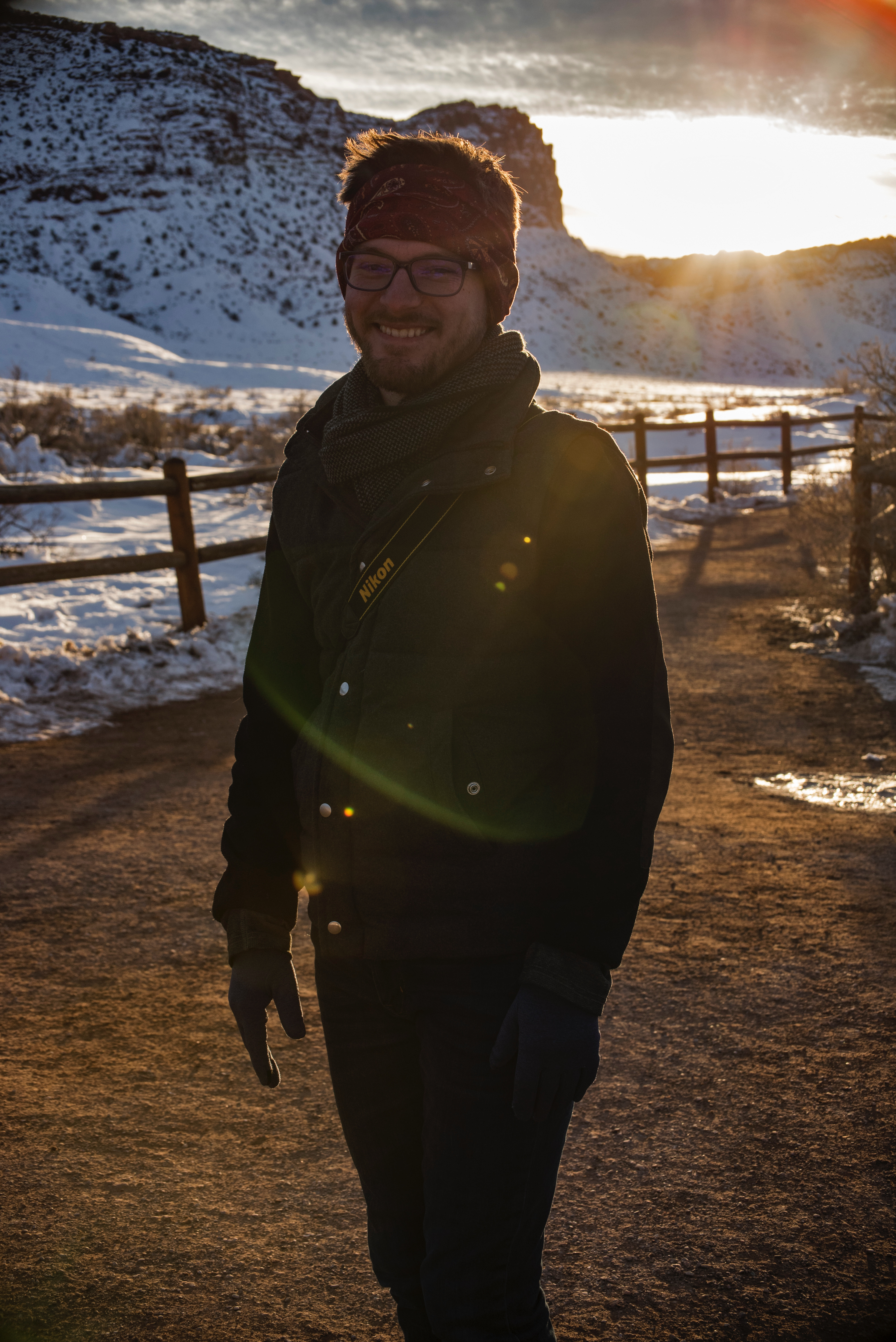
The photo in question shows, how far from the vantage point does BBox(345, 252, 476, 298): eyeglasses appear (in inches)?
55.6

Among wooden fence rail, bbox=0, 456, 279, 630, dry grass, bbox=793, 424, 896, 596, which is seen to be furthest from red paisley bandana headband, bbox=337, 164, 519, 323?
dry grass, bbox=793, 424, 896, 596

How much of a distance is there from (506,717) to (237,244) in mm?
81224

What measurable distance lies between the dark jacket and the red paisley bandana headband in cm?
25

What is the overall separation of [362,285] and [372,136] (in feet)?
0.90

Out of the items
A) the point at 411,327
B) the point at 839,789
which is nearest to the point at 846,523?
the point at 839,789

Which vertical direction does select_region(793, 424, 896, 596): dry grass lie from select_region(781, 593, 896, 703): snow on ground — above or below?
above

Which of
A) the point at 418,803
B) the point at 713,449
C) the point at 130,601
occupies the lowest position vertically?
the point at 130,601

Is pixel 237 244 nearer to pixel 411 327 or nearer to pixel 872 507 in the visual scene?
pixel 872 507

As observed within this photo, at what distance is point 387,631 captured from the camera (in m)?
1.30

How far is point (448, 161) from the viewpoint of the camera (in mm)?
1486

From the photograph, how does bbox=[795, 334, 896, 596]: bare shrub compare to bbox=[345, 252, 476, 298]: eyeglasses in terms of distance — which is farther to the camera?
bbox=[795, 334, 896, 596]: bare shrub

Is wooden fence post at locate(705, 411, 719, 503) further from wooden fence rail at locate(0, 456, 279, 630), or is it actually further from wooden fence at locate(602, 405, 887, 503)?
wooden fence rail at locate(0, 456, 279, 630)

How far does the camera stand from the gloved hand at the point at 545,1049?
45.3 inches

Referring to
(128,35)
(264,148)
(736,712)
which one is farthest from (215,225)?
(736,712)
